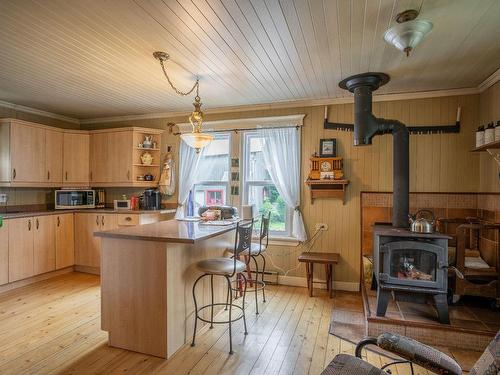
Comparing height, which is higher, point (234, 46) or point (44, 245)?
point (234, 46)

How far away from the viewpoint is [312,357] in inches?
90.3

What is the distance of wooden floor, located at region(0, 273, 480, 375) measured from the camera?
7.06 ft

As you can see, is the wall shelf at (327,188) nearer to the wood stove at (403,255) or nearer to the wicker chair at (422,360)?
the wood stove at (403,255)

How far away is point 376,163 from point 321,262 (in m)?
1.35

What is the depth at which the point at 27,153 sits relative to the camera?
4039mm

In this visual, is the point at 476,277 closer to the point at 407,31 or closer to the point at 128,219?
the point at 407,31

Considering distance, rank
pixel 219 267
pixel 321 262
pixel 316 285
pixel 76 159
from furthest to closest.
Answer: pixel 76 159 < pixel 316 285 < pixel 321 262 < pixel 219 267

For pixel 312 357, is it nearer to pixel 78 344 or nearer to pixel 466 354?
pixel 466 354

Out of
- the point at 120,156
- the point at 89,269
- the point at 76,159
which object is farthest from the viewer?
the point at 76,159

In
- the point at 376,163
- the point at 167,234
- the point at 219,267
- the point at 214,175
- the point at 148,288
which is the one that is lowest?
the point at 148,288

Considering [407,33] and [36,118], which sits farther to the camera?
[36,118]

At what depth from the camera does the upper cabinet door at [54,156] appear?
4285 millimetres

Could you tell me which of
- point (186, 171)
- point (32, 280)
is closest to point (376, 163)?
point (186, 171)

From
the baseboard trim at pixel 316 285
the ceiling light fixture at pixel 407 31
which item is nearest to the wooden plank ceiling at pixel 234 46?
the ceiling light fixture at pixel 407 31
